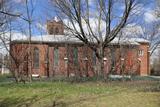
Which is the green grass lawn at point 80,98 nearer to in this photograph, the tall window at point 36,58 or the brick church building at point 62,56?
the brick church building at point 62,56

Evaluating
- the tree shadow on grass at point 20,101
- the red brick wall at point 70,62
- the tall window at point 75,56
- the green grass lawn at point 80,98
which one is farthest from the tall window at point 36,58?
the tree shadow on grass at point 20,101

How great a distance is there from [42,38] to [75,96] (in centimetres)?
4584

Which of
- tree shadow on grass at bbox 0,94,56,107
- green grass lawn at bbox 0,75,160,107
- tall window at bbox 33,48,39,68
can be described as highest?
tall window at bbox 33,48,39,68

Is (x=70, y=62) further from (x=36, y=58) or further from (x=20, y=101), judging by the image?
(x=20, y=101)

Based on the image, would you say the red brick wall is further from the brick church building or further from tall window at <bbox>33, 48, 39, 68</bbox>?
tall window at <bbox>33, 48, 39, 68</bbox>

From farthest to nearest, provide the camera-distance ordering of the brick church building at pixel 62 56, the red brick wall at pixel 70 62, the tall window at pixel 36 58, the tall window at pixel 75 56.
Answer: the tall window at pixel 36 58
the tall window at pixel 75 56
the red brick wall at pixel 70 62
the brick church building at pixel 62 56

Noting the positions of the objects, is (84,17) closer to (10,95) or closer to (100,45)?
(100,45)

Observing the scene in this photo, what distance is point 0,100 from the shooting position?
2000 cm

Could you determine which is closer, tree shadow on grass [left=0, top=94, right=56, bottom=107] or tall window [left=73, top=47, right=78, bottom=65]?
tree shadow on grass [left=0, top=94, right=56, bottom=107]

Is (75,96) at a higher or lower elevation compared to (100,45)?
lower

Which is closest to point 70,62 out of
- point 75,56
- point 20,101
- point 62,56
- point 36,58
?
point 75,56

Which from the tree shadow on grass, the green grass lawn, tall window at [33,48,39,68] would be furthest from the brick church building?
the tree shadow on grass

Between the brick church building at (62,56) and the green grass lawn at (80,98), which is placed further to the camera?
the brick church building at (62,56)

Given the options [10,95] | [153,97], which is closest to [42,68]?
[10,95]
